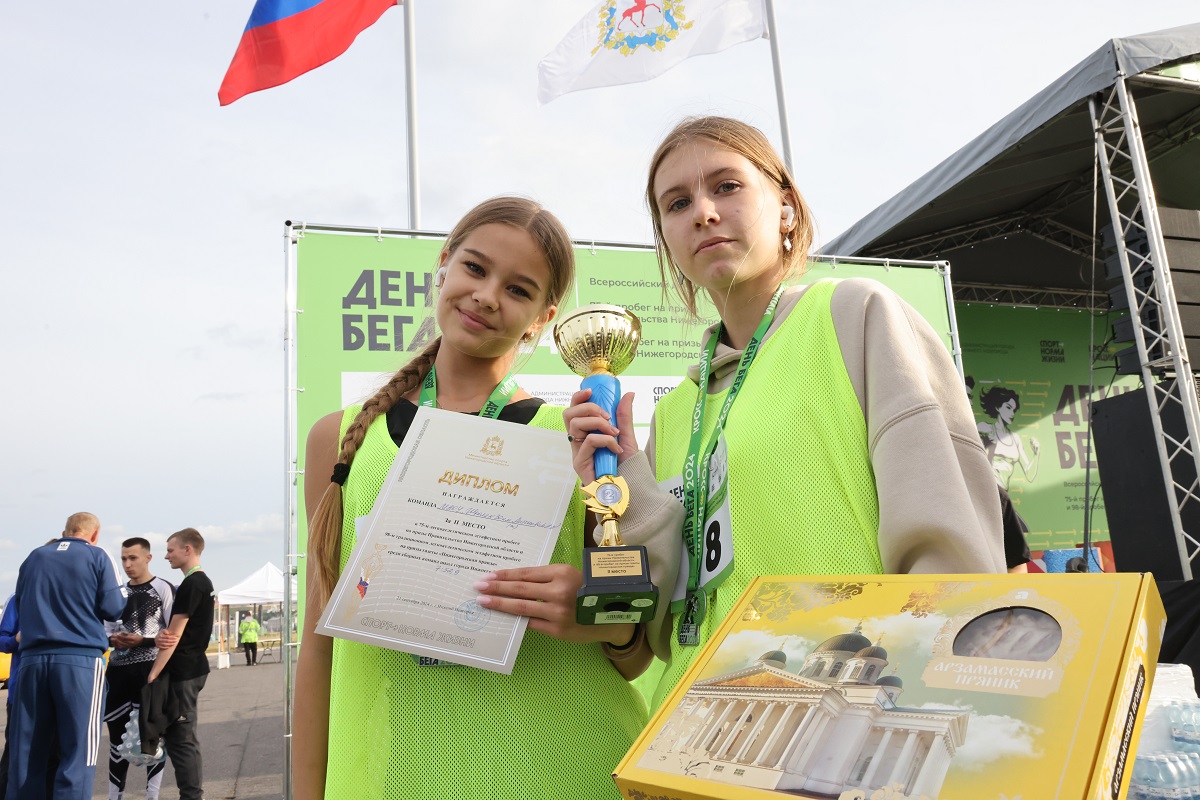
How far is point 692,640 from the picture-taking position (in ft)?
4.00

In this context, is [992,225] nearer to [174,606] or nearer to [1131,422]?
[1131,422]

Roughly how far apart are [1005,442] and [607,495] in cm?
1021

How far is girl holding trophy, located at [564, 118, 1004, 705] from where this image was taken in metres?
1.06

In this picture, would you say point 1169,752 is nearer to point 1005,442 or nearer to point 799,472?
point 799,472

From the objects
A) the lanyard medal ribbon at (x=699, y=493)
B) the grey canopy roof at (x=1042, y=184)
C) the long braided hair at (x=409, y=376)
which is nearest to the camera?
the lanyard medal ribbon at (x=699, y=493)

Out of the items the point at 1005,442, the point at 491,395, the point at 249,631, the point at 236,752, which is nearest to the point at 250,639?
the point at 249,631

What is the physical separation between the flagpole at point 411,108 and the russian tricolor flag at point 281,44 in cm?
49

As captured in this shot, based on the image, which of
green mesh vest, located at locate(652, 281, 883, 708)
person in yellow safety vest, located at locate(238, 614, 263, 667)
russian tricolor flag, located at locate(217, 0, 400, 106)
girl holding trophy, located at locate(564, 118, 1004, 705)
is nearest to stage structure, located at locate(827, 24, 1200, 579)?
russian tricolor flag, located at locate(217, 0, 400, 106)

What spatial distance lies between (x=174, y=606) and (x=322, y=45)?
14.7ft

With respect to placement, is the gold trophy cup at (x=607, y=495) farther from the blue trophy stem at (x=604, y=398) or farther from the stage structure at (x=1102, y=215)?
the stage structure at (x=1102, y=215)

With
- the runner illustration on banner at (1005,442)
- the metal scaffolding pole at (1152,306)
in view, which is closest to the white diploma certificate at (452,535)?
the metal scaffolding pole at (1152,306)

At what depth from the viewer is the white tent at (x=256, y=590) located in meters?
26.0

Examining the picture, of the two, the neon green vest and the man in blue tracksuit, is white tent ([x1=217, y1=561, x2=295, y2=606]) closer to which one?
the neon green vest

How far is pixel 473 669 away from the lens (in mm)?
1325
